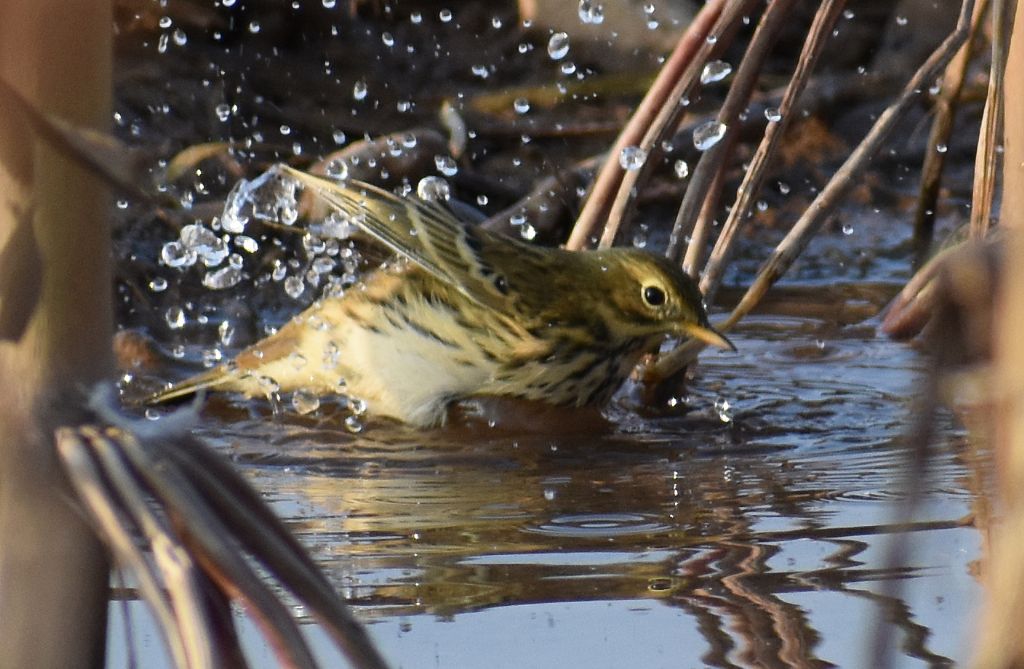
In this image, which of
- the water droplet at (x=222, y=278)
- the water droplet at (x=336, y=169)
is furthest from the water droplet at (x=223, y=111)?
the water droplet at (x=222, y=278)

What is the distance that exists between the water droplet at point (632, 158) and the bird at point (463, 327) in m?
0.27

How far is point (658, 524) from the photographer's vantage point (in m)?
3.60

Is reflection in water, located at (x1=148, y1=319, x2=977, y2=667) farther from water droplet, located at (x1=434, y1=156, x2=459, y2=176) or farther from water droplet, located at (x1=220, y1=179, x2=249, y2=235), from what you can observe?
water droplet, located at (x1=434, y1=156, x2=459, y2=176)

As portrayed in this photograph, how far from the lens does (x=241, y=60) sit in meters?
7.96

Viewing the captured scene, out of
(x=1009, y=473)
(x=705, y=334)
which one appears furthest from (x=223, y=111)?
(x=1009, y=473)

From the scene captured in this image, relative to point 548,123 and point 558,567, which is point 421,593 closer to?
point 558,567

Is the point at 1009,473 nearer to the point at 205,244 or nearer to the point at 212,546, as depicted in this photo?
the point at 212,546

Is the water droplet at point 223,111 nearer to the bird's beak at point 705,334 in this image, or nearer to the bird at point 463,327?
the bird at point 463,327

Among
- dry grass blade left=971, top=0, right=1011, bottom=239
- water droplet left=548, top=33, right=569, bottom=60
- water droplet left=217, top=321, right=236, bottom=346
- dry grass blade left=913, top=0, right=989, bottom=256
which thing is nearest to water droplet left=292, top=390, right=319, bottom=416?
water droplet left=217, top=321, right=236, bottom=346

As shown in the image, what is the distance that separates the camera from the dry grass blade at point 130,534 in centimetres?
148

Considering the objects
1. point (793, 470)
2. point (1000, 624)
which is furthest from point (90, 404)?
point (793, 470)

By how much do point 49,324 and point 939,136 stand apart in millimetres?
5223

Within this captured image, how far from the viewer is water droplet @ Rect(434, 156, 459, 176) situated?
7.01 m

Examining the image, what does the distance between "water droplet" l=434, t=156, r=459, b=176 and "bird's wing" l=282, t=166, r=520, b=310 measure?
133 cm
